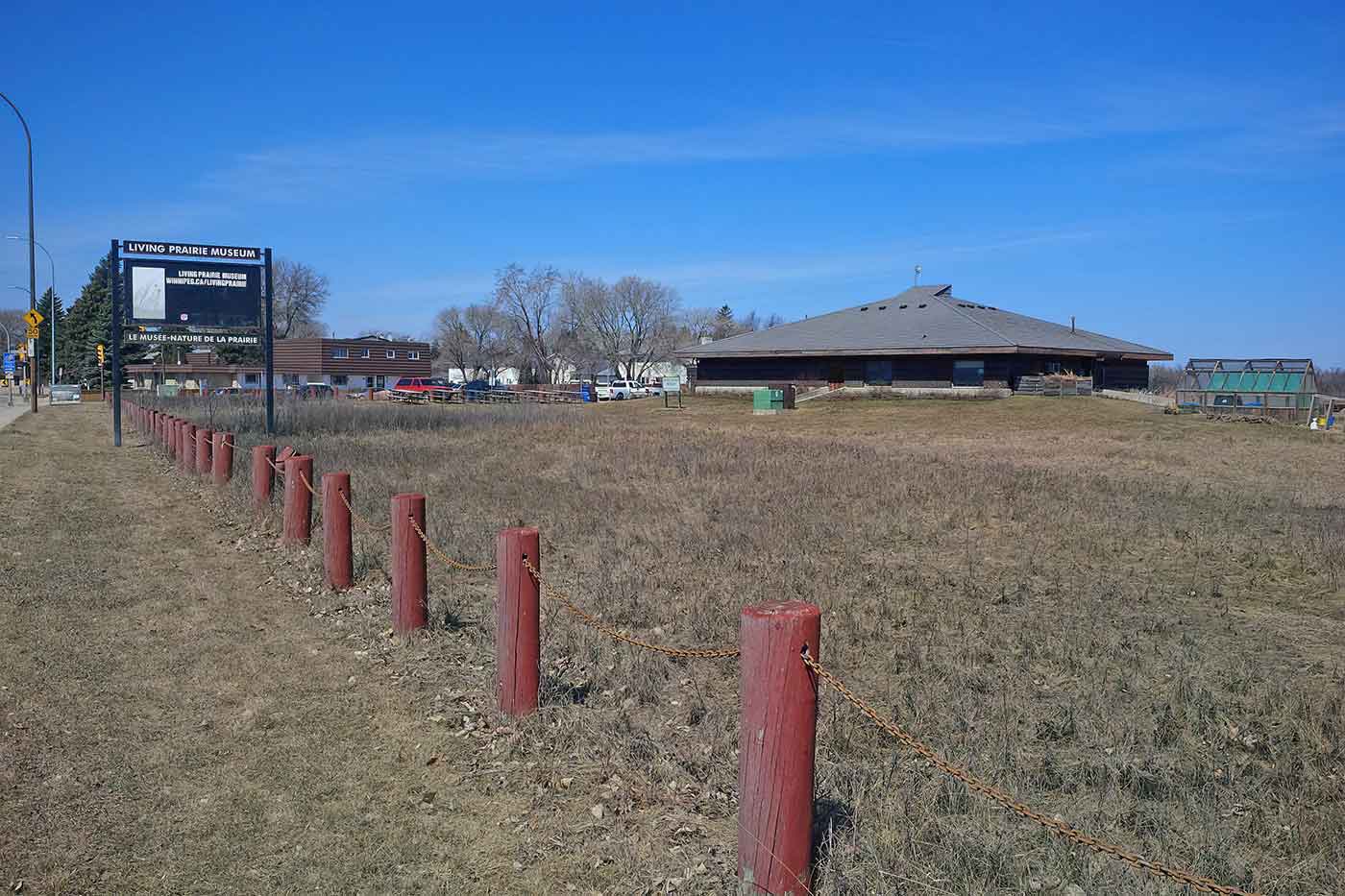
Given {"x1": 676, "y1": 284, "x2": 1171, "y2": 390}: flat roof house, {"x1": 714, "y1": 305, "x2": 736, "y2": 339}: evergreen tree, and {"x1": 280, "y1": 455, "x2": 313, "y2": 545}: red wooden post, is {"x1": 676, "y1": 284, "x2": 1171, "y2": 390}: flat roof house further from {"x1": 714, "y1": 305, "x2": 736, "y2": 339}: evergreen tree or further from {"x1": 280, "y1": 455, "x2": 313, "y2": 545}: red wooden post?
{"x1": 714, "y1": 305, "x2": 736, "y2": 339}: evergreen tree

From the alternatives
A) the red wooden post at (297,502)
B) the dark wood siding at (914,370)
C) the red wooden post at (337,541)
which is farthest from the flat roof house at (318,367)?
the red wooden post at (337,541)

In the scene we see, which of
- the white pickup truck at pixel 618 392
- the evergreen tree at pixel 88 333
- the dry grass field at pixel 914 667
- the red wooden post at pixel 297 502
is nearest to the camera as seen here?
the dry grass field at pixel 914 667

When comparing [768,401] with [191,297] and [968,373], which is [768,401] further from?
[191,297]

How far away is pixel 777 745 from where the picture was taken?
352 centimetres

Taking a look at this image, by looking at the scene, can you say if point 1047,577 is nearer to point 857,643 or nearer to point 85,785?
point 857,643

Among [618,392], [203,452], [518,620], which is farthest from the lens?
[618,392]

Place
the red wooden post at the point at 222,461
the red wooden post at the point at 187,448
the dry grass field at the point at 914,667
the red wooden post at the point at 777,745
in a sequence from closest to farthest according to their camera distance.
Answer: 1. the red wooden post at the point at 777,745
2. the dry grass field at the point at 914,667
3. the red wooden post at the point at 222,461
4. the red wooden post at the point at 187,448

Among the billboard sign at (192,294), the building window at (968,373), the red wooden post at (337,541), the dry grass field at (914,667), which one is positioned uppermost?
the billboard sign at (192,294)

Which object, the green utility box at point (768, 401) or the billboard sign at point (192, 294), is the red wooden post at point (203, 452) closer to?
the billboard sign at point (192, 294)

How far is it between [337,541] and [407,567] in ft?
5.68

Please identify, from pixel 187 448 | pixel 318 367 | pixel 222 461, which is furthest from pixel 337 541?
pixel 318 367

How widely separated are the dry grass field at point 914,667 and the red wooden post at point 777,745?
0.82ft

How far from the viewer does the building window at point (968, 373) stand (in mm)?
46938

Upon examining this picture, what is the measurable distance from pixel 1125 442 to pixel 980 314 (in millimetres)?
30461
